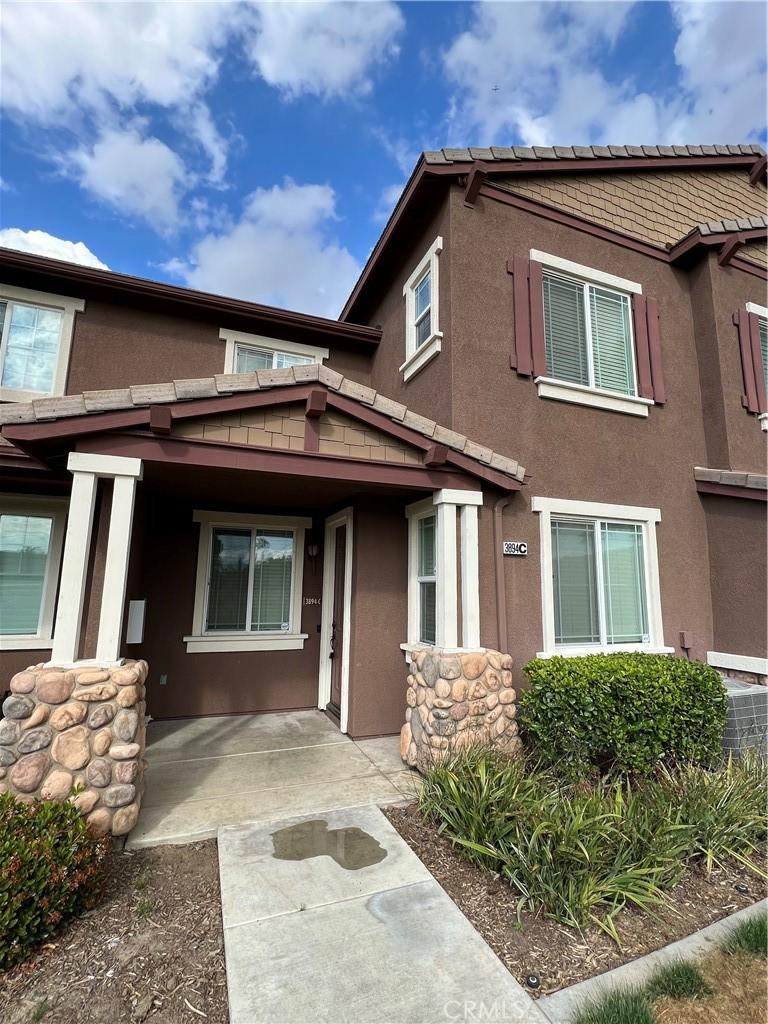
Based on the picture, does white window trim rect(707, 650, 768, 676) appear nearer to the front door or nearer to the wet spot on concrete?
the front door

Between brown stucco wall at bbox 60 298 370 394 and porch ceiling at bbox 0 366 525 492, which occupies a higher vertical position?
brown stucco wall at bbox 60 298 370 394

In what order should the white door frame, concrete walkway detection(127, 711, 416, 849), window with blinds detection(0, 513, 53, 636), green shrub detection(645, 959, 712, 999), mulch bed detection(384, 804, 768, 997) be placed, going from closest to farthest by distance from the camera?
green shrub detection(645, 959, 712, 999), mulch bed detection(384, 804, 768, 997), concrete walkway detection(127, 711, 416, 849), window with blinds detection(0, 513, 53, 636), the white door frame

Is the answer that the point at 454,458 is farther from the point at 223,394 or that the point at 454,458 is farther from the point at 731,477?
the point at 731,477

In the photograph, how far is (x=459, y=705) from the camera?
4934mm

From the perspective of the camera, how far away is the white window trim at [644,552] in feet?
19.6

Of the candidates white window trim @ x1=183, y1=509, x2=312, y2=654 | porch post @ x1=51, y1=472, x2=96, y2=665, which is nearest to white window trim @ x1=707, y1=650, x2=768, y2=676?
white window trim @ x1=183, y1=509, x2=312, y2=654

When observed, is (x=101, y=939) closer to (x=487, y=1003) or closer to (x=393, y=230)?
(x=487, y=1003)

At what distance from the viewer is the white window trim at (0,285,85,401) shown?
6.78m

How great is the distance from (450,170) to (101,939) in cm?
803

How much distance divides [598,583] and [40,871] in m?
5.98

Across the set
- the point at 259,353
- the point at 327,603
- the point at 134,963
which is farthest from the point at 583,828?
the point at 259,353

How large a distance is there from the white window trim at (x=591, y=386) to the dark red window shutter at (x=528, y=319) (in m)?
0.20

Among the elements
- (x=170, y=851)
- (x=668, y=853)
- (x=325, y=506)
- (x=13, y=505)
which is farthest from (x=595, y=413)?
(x=13, y=505)

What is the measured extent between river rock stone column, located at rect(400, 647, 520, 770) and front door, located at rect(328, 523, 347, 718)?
6.24 ft
